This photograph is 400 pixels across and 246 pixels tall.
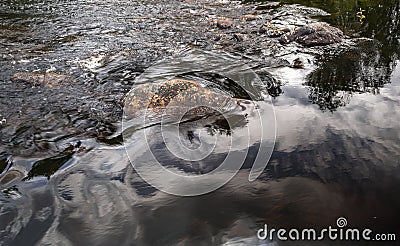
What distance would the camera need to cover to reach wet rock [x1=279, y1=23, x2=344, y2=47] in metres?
8.16

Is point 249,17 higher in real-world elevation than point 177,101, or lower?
higher

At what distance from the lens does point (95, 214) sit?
12.6 ft

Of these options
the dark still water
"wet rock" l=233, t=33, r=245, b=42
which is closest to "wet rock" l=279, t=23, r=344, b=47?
the dark still water

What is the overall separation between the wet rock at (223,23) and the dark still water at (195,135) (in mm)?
319

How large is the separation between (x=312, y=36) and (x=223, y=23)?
2.29 metres

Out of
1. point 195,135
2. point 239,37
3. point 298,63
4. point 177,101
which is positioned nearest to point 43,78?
point 177,101

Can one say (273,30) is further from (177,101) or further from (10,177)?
(10,177)

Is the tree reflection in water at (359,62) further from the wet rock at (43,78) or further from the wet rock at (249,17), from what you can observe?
the wet rock at (43,78)

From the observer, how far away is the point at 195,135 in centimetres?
496

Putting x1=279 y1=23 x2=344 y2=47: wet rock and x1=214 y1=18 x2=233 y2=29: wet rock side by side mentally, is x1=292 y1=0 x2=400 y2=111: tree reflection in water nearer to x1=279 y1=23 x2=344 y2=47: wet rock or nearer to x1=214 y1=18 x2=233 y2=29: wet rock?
x1=279 y1=23 x2=344 y2=47: wet rock

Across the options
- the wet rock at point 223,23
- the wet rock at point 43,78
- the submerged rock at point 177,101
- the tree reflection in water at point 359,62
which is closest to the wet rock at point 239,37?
the wet rock at point 223,23

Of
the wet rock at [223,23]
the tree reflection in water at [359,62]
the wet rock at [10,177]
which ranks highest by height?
the wet rock at [223,23]

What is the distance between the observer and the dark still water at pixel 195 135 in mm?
3736

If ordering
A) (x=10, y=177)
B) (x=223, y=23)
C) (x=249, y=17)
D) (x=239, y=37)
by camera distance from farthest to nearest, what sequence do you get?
(x=249, y=17) < (x=223, y=23) < (x=239, y=37) < (x=10, y=177)
